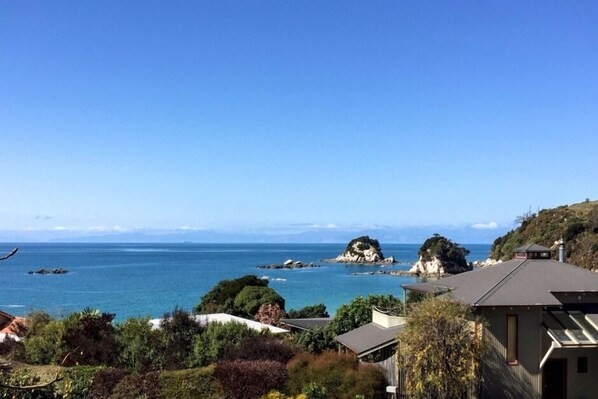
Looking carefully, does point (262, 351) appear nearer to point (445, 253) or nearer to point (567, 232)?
point (567, 232)

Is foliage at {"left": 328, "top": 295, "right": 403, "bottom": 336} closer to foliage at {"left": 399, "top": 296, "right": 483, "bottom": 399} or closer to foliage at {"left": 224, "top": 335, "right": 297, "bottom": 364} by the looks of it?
foliage at {"left": 224, "top": 335, "right": 297, "bottom": 364}

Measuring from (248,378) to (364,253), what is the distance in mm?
155377

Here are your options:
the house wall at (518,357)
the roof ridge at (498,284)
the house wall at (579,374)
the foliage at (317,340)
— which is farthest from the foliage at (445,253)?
the house wall at (518,357)

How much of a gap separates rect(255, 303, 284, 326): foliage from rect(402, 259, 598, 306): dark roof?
61.9ft

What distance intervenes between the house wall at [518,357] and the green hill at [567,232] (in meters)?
44.8

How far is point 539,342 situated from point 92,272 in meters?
117

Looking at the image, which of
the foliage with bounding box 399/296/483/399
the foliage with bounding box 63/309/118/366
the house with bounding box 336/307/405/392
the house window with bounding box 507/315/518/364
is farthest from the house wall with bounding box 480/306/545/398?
the foliage with bounding box 63/309/118/366

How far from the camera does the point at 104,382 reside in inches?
662

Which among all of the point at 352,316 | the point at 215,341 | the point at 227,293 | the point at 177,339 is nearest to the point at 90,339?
the point at 177,339

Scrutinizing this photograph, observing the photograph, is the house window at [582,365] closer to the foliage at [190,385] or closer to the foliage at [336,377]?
the foliage at [336,377]

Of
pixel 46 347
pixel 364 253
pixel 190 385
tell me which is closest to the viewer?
pixel 190 385

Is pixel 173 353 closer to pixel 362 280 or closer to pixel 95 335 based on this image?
pixel 95 335

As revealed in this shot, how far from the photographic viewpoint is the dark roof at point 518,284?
690 inches

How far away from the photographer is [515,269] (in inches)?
766
